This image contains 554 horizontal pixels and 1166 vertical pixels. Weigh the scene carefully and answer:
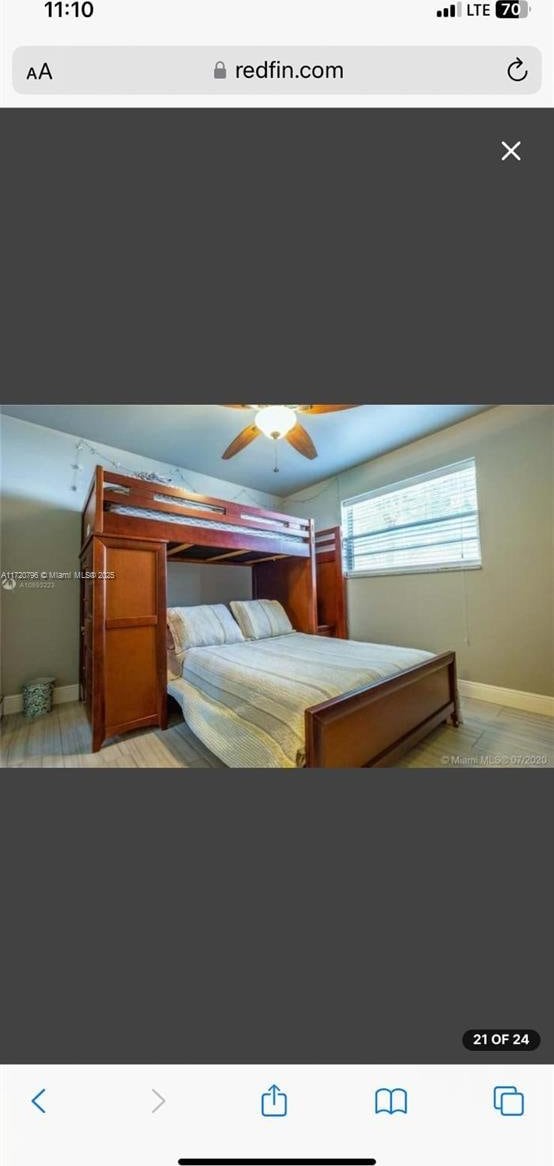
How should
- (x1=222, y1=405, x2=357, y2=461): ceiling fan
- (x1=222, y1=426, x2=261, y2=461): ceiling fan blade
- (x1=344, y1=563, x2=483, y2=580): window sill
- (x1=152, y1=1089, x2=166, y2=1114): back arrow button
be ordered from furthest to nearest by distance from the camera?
(x1=344, y1=563, x2=483, y2=580): window sill, (x1=222, y1=426, x2=261, y2=461): ceiling fan blade, (x1=222, y1=405, x2=357, y2=461): ceiling fan, (x1=152, y1=1089, x2=166, y2=1114): back arrow button

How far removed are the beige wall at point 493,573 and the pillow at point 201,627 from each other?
606mm

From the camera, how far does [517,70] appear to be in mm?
448

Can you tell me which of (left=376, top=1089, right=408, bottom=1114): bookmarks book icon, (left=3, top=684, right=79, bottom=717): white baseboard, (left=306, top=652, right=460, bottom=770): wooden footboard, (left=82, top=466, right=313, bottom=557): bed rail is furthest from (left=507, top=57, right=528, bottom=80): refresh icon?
(left=3, top=684, right=79, bottom=717): white baseboard

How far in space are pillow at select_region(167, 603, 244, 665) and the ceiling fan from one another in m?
0.64

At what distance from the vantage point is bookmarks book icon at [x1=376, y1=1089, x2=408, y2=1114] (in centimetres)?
39

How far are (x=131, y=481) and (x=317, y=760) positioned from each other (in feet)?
3.29

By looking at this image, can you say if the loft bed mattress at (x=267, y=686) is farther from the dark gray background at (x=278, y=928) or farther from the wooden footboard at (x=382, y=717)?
the dark gray background at (x=278, y=928)

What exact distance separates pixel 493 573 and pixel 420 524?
12.6 inches

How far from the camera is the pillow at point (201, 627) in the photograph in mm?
1208

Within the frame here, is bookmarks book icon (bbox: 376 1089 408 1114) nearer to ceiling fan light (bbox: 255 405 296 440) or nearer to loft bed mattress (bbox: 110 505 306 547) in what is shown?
loft bed mattress (bbox: 110 505 306 547)

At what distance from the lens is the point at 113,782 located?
57cm
